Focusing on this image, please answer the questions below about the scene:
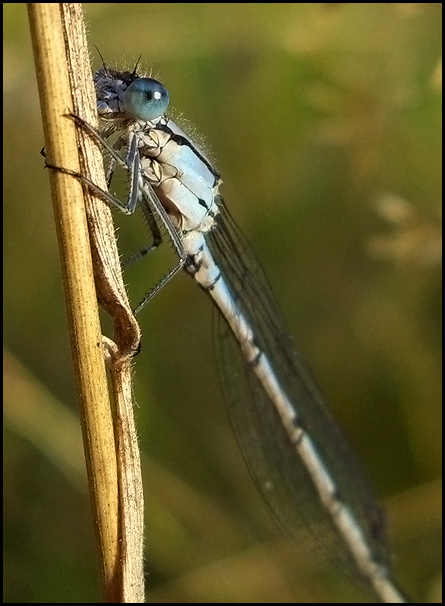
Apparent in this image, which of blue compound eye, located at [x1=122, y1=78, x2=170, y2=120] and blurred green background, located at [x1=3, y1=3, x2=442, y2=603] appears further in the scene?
blurred green background, located at [x1=3, y1=3, x2=442, y2=603]

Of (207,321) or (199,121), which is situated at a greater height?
(199,121)

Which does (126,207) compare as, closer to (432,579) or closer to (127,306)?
(127,306)

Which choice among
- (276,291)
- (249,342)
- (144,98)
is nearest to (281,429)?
(249,342)

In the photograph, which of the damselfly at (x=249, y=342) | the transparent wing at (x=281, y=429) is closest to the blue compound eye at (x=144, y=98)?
the damselfly at (x=249, y=342)

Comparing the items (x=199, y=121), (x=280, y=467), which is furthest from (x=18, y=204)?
(x=280, y=467)

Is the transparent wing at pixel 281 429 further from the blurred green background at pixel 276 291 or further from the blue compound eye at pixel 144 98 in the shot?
the blue compound eye at pixel 144 98

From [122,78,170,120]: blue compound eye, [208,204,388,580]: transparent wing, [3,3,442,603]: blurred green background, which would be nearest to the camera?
[122,78,170,120]: blue compound eye

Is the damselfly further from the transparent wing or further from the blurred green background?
the blurred green background

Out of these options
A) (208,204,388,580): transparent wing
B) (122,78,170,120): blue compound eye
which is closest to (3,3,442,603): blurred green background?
(208,204,388,580): transparent wing
